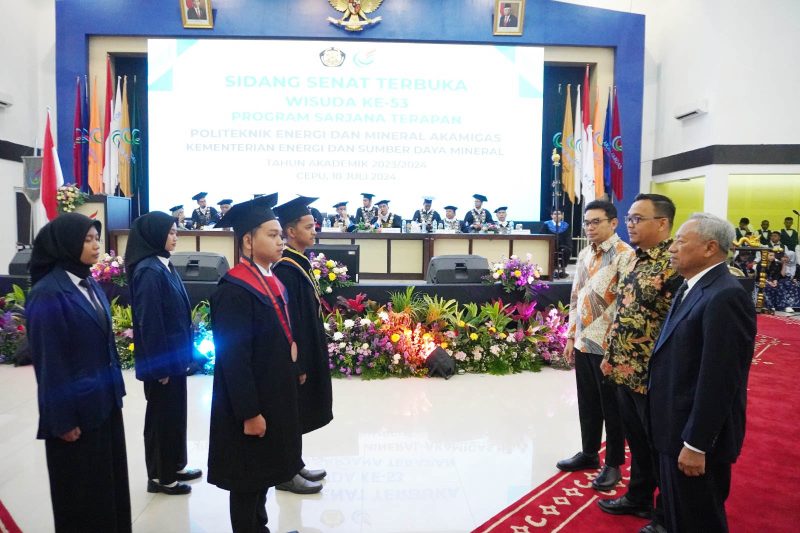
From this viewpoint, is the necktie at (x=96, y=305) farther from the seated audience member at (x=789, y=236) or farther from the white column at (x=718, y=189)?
the seated audience member at (x=789, y=236)

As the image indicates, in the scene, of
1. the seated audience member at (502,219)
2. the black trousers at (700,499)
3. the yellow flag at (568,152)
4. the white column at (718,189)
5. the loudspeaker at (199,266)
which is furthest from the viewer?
the yellow flag at (568,152)

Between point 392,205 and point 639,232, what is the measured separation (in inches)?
320

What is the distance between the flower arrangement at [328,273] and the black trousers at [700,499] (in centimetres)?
348

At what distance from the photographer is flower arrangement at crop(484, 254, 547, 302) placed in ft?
16.9

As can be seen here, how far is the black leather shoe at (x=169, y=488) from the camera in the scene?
8.81 feet

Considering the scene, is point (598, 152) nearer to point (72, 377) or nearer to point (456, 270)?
point (456, 270)

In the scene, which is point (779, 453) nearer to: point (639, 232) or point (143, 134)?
point (639, 232)

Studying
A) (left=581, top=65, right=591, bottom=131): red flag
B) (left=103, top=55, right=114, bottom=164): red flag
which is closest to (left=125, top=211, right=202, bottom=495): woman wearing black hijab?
(left=103, top=55, right=114, bottom=164): red flag

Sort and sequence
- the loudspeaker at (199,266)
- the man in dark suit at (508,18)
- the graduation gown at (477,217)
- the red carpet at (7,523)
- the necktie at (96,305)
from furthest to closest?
the man in dark suit at (508,18), the graduation gown at (477,217), the loudspeaker at (199,266), the red carpet at (7,523), the necktie at (96,305)

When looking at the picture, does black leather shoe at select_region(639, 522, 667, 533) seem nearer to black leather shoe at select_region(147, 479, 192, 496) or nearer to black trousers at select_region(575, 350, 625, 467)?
black trousers at select_region(575, 350, 625, 467)

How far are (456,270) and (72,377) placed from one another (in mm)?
3837

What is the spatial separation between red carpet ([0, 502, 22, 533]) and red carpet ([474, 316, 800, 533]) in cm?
205

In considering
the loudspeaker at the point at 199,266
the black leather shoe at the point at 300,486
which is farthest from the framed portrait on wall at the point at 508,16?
the black leather shoe at the point at 300,486

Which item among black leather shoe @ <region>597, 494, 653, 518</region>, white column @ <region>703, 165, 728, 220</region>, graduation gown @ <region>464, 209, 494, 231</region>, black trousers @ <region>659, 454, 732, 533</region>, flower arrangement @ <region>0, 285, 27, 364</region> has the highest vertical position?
white column @ <region>703, 165, 728, 220</region>
